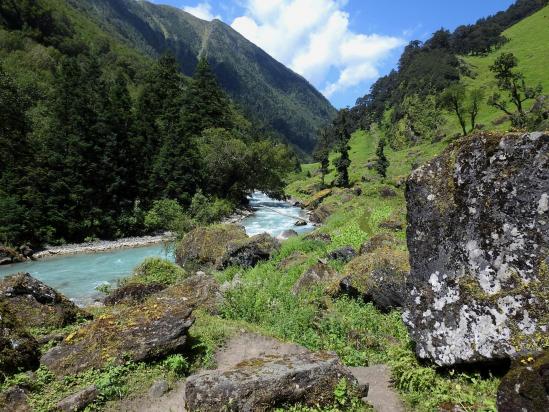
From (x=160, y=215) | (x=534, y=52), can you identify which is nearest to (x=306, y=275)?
(x=160, y=215)

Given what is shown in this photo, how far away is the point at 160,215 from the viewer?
5422 centimetres

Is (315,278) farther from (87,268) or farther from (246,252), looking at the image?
(87,268)

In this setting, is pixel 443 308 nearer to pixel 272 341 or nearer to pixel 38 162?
pixel 272 341

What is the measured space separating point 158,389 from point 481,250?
7652 millimetres

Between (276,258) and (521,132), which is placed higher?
(521,132)

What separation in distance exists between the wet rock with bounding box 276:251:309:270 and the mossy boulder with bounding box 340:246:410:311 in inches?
296

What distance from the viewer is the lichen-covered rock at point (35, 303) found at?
12789mm

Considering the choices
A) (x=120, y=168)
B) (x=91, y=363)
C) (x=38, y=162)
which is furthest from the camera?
(x=120, y=168)

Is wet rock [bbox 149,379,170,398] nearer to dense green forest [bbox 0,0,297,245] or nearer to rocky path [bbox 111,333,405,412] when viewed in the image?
rocky path [bbox 111,333,405,412]

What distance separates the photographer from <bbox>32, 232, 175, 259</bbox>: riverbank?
42.9 metres

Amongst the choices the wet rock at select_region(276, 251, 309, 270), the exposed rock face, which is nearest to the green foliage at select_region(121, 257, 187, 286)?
the wet rock at select_region(276, 251, 309, 270)

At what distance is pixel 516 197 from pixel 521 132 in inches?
53.2

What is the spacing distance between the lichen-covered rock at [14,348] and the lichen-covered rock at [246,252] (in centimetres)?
1665

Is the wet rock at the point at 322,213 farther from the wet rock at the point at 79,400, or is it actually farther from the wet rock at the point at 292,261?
the wet rock at the point at 79,400
